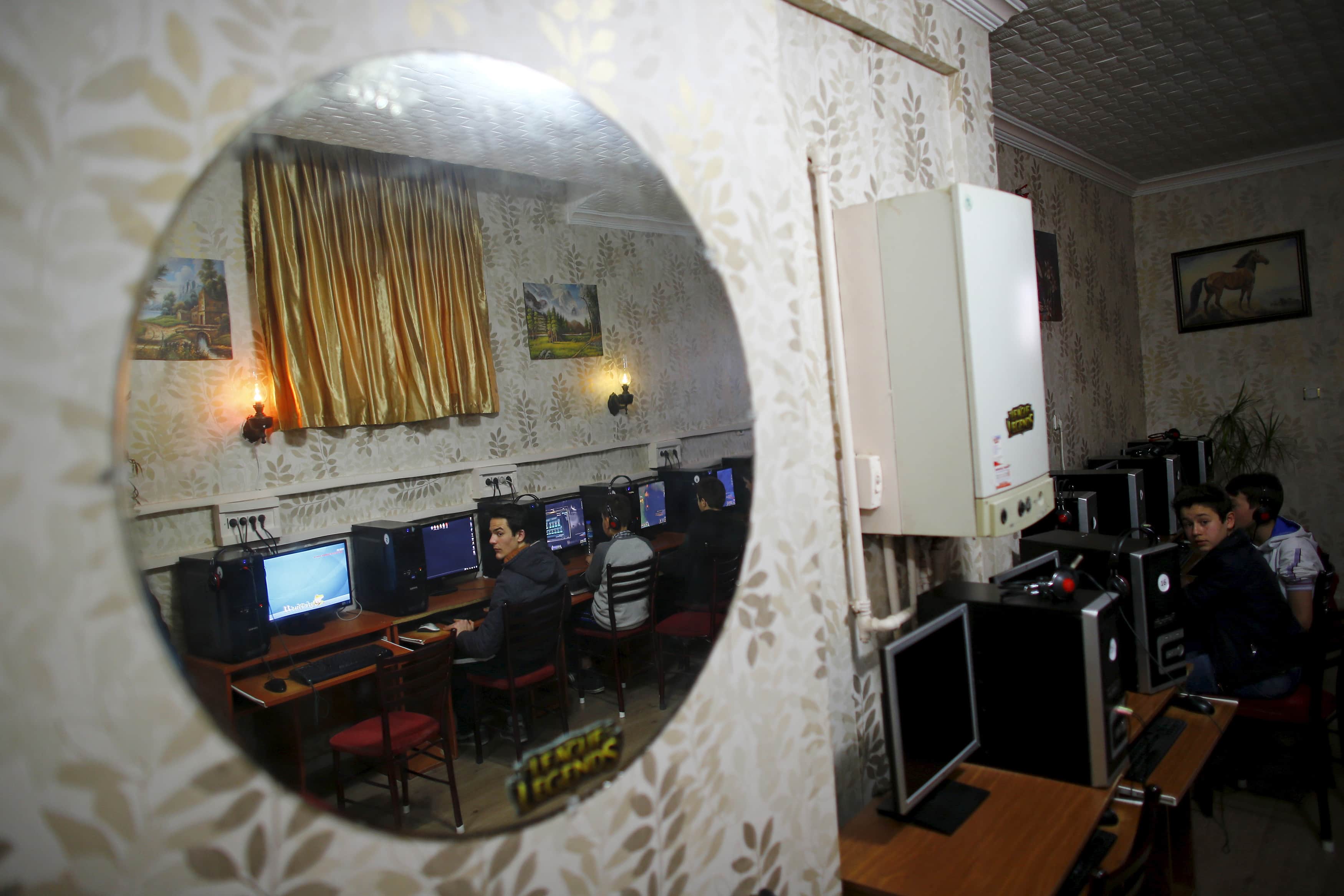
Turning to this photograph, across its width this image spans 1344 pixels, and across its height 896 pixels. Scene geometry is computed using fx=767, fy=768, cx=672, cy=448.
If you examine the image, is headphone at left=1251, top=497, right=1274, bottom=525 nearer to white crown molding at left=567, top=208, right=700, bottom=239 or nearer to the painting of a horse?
the painting of a horse

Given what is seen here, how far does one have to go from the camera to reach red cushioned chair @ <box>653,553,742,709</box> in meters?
1.10

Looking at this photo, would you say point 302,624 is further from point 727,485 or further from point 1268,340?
point 1268,340

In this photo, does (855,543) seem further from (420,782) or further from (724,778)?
(420,782)

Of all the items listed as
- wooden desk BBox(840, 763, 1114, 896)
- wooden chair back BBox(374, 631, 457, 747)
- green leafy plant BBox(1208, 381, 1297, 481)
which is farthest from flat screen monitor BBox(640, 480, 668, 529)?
green leafy plant BBox(1208, 381, 1297, 481)

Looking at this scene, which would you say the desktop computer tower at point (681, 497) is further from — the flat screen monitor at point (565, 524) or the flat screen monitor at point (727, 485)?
the flat screen monitor at point (565, 524)

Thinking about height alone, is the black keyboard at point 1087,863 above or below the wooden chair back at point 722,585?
below

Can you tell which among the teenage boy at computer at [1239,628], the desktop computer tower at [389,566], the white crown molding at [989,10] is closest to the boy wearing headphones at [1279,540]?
the teenage boy at computer at [1239,628]

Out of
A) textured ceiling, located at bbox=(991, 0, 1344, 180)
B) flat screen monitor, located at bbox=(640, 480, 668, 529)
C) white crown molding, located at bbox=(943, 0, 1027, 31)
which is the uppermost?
textured ceiling, located at bbox=(991, 0, 1344, 180)

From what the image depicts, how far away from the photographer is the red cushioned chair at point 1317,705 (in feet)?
9.04

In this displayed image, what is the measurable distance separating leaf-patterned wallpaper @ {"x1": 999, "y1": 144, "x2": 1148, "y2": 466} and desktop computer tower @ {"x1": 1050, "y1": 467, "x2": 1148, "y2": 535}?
0.25 metres

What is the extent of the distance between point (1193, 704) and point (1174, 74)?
2899mm

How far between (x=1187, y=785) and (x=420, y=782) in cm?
206

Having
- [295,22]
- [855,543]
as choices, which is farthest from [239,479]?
[855,543]

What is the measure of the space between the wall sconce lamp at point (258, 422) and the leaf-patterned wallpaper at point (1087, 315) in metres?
4.23
